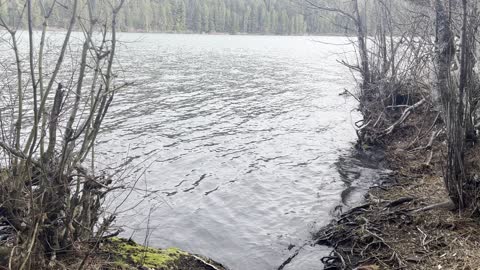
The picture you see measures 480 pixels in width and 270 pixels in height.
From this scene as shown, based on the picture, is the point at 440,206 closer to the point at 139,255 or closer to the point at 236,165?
the point at 139,255

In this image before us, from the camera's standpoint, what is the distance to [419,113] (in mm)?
15688

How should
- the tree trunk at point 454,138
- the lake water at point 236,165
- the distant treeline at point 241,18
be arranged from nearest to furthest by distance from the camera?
the tree trunk at point 454,138 → the lake water at point 236,165 → the distant treeline at point 241,18

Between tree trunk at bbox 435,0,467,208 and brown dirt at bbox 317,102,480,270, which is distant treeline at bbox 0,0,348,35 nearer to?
brown dirt at bbox 317,102,480,270

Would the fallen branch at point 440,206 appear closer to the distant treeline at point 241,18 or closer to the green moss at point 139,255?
the green moss at point 139,255

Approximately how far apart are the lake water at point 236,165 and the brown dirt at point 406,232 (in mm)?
555

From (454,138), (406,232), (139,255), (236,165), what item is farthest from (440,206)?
(236,165)

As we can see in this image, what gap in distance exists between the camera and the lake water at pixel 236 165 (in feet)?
27.7

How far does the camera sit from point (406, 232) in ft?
23.6

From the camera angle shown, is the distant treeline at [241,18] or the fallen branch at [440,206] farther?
the distant treeline at [241,18]

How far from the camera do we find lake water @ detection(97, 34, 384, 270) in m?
8.43

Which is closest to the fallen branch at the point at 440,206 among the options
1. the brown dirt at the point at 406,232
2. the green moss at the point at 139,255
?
the brown dirt at the point at 406,232

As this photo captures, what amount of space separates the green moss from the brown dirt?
8.60 ft

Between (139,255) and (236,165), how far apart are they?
7200 mm

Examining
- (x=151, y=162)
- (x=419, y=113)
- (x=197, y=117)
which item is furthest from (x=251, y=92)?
(x=151, y=162)
